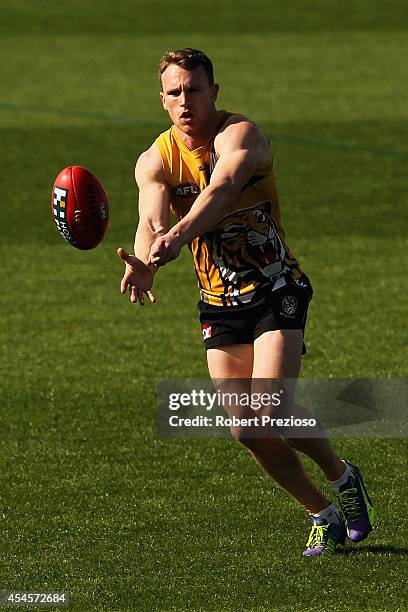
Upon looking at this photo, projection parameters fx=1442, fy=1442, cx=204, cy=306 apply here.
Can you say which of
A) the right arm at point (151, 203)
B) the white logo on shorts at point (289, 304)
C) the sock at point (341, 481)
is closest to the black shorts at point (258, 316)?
the white logo on shorts at point (289, 304)

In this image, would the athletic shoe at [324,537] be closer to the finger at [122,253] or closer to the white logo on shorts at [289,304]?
the white logo on shorts at [289,304]

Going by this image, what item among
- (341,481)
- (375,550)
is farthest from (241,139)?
(375,550)

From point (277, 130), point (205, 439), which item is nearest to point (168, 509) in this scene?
point (205, 439)

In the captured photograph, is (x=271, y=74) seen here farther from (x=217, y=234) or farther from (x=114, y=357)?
(x=217, y=234)

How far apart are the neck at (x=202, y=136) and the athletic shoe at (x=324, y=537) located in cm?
185

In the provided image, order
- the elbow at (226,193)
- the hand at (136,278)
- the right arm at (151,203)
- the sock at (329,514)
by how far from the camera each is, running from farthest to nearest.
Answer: the sock at (329,514)
the right arm at (151,203)
the elbow at (226,193)
the hand at (136,278)

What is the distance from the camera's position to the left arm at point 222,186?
6.06 metres

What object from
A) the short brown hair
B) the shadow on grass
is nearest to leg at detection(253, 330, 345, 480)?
the shadow on grass

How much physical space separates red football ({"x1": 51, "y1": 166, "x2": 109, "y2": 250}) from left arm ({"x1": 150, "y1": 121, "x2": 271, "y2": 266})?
0.67 m

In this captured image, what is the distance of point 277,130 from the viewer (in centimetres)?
1931

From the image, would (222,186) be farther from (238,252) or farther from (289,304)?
(289,304)

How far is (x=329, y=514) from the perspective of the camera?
688cm

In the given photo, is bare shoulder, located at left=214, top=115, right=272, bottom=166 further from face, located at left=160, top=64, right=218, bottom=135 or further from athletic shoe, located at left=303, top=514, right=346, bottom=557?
athletic shoe, located at left=303, top=514, right=346, bottom=557

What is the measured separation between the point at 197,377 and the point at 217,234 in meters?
3.33
